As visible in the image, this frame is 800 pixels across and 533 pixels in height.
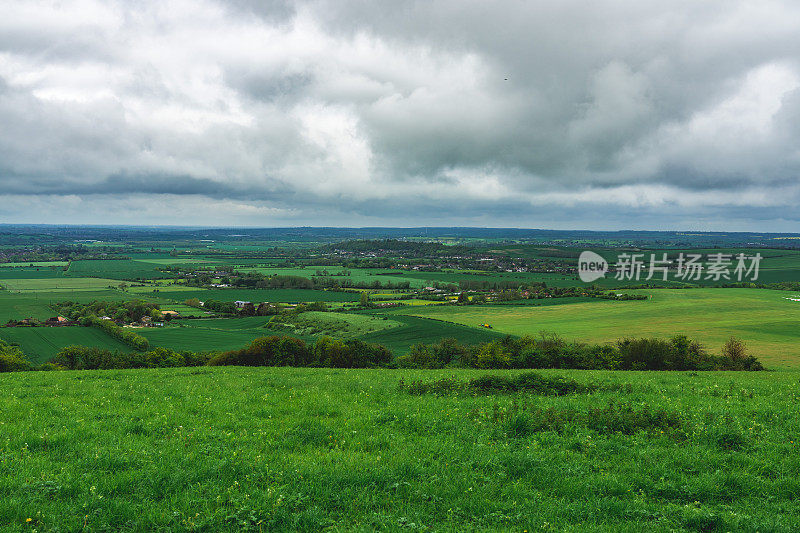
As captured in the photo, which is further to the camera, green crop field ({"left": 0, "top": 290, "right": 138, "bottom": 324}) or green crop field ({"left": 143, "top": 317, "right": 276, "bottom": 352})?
green crop field ({"left": 0, "top": 290, "right": 138, "bottom": 324})

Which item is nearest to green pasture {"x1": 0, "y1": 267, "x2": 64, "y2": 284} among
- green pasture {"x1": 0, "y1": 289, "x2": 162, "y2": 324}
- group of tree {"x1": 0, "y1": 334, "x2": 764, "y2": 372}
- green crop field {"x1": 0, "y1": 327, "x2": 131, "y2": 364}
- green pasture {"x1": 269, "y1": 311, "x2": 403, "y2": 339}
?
green pasture {"x1": 0, "y1": 289, "x2": 162, "y2": 324}

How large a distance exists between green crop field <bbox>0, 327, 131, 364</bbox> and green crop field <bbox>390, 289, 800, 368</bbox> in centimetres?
5830

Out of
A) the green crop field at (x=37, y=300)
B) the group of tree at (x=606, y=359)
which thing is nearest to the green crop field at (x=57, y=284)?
the green crop field at (x=37, y=300)

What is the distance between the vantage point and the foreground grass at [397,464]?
24.1ft

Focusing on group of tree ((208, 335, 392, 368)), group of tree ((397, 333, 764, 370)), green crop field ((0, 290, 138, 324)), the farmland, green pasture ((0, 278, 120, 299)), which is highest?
the farmland

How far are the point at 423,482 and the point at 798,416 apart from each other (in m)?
11.8

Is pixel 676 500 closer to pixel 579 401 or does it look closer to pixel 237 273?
pixel 579 401

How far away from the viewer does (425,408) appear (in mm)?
Answer: 13664

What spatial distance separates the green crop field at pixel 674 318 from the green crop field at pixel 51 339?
5830cm

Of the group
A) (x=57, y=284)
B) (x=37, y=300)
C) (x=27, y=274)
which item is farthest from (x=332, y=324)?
(x=27, y=274)

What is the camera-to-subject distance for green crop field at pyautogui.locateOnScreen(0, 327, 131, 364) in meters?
65.2

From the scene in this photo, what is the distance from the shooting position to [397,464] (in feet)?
29.9

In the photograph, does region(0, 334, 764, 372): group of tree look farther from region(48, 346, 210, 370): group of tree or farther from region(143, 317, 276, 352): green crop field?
region(143, 317, 276, 352): green crop field

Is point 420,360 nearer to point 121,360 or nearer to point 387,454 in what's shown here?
point 121,360
